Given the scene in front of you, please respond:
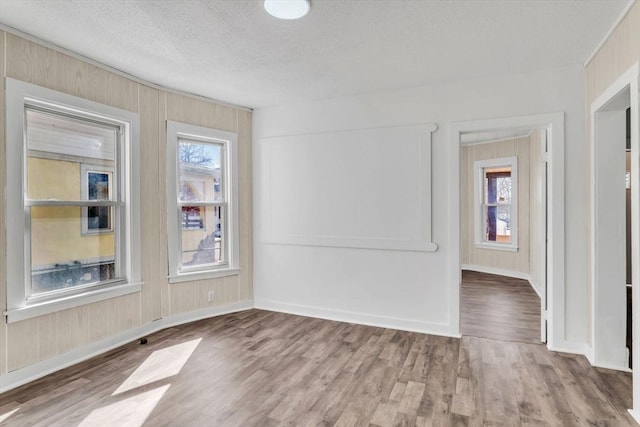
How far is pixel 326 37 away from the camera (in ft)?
8.89

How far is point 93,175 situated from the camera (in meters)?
3.30

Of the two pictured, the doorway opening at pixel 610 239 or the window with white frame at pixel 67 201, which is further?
the doorway opening at pixel 610 239

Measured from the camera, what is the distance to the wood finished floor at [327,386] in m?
2.27

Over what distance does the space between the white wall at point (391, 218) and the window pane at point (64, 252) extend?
1845 millimetres

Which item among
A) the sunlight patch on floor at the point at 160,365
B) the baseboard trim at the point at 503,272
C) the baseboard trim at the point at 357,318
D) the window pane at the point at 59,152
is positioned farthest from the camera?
the baseboard trim at the point at 503,272

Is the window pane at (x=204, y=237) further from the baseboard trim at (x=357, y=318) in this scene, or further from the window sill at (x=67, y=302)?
the baseboard trim at (x=357, y=318)

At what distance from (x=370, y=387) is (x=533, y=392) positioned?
118cm

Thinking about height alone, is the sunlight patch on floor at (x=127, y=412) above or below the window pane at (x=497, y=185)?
below

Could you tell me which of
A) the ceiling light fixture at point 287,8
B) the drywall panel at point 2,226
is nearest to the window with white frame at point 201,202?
the drywall panel at point 2,226

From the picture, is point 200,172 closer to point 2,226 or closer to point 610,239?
point 2,226

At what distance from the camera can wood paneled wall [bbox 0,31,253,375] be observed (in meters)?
2.67

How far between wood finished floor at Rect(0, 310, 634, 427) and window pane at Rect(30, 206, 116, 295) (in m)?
0.74

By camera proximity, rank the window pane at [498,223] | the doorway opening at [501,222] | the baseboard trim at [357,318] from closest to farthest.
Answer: the baseboard trim at [357,318] → the doorway opening at [501,222] → the window pane at [498,223]

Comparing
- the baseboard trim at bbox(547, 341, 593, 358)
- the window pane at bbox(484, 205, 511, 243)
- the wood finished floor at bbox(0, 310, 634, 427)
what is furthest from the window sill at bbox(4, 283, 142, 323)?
the window pane at bbox(484, 205, 511, 243)
